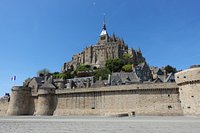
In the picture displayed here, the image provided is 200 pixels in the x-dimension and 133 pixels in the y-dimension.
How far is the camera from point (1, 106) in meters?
51.6

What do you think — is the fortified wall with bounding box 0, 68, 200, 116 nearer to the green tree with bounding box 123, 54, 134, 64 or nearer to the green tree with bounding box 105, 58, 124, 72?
the green tree with bounding box 105, 58, 124, 72

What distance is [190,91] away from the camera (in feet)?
97.3

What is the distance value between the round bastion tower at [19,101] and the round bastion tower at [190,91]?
31.9 meters

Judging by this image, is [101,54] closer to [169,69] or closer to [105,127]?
[169,69]

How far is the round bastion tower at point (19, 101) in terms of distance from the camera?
44.9 m

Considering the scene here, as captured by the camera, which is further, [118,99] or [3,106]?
[3,106]

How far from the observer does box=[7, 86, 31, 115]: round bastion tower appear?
147 ft

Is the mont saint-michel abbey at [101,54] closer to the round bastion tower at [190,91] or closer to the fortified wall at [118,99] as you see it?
the fortified wall at [118,99]

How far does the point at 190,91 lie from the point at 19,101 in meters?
34.1

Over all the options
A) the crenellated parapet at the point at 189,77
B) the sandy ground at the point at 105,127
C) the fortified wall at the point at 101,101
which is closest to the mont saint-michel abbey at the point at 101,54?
the fortified wall at the point at 101,101

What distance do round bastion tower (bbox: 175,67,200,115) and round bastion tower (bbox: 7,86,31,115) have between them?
105 ft

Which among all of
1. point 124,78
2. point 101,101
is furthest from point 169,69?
point 101,101

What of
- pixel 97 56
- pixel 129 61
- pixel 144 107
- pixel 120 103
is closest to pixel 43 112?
pixel 120 103

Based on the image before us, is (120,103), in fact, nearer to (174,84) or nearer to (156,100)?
(156,100)
